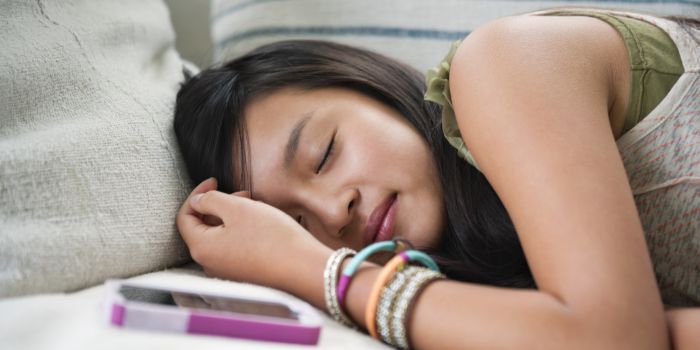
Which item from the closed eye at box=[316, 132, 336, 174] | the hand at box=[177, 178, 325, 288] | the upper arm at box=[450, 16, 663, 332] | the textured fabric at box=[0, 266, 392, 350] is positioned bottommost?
the hand at box=[177, 178, 325, 288]

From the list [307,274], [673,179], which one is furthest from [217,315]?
[673,179]

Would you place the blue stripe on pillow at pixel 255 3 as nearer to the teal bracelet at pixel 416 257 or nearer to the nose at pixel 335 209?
the nose at pixel 335 209

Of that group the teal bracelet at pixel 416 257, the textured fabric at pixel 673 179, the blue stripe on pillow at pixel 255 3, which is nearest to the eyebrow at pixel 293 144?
the teal bracelet at pixel 416 257

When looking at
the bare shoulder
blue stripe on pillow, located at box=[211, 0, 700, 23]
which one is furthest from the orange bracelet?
blue stripe on pillow, located at box=[211, 0, 700, 23]

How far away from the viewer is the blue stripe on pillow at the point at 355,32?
118 cm

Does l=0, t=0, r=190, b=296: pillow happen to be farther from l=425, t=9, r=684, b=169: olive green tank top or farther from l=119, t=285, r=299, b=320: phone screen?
l=425, t=9, r=684, b=169: olive green tank top

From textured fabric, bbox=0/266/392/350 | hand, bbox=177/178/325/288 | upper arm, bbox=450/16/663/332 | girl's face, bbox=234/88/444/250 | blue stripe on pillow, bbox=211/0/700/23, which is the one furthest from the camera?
blue stripe on pillow, bbox=211/0/700/23

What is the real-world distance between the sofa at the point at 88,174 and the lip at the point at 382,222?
179mm

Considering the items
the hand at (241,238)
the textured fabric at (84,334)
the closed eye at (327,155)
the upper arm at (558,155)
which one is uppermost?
the upper arm at (558,155)

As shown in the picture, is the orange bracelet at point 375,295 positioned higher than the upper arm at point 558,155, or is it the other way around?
the upper arm at point 558,155

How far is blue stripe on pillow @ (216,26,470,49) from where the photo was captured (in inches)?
46.4

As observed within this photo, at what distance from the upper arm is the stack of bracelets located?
4.5 inches

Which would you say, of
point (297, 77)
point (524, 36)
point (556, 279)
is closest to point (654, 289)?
point (556, 279)

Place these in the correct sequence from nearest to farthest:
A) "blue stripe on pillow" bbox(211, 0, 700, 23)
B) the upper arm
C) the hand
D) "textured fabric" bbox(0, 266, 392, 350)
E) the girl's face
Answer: "textured fabric" bbox(0, 266, 392, 350) < the upper arm < the hand < the girl's face < "blue stripe on pillow" bbox(211, 0, 700, 23)
